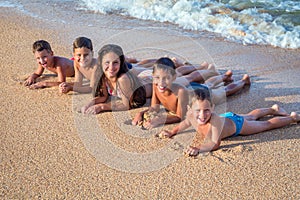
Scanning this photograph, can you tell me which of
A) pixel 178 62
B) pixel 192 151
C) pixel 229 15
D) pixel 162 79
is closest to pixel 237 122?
pixel 192 151

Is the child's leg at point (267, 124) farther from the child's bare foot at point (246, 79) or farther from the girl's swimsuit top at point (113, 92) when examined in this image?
the girl's swimsuit top at point (113, 92)

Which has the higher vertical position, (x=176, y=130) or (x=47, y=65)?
(x=47, y=65)

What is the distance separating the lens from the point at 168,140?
366cm

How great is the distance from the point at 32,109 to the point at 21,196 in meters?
1.49

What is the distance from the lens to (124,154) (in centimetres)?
346

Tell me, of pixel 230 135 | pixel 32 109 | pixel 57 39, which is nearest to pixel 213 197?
pixel 230 135

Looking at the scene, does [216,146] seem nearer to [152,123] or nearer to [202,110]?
[202,110]

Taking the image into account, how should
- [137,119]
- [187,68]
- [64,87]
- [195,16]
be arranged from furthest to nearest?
[195,16] < [187,68] < [64,87] < [137,119]

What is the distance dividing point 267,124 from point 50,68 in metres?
2.73

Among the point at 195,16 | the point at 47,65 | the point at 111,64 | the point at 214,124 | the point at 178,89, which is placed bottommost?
the point at 214,124

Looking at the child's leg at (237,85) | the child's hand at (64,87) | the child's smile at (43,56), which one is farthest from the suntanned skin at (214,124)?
the child's smile at (43,56)

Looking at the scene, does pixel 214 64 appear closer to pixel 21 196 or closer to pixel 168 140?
pixel 168 140

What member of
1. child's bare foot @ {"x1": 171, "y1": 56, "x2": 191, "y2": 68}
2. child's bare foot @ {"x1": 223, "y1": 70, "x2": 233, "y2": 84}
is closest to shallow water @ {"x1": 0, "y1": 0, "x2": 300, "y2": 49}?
child's bare foot @ {"x1": 171, "y1": 56, "x2": 191, "y2": 68}

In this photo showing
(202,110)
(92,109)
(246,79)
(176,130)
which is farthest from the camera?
(246,79)
